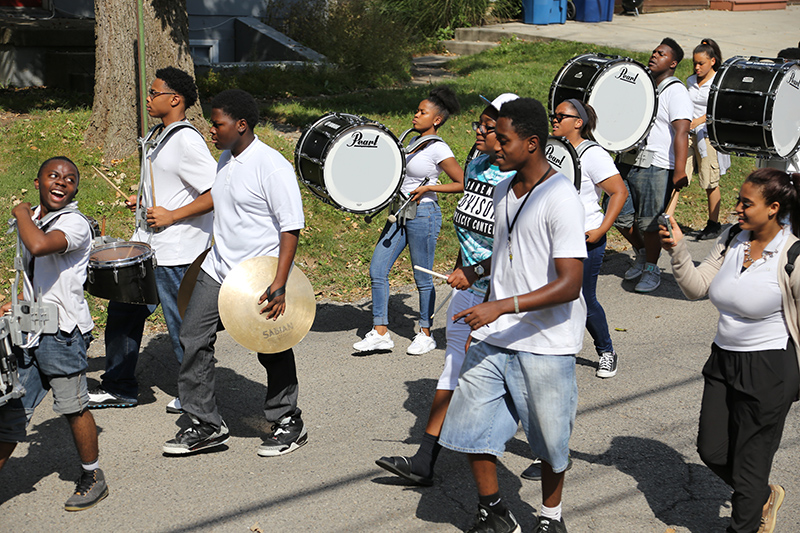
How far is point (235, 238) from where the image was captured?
4.89 metres

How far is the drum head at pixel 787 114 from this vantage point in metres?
7.27

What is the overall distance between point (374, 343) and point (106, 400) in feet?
6.84

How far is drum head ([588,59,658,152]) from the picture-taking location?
302 inches

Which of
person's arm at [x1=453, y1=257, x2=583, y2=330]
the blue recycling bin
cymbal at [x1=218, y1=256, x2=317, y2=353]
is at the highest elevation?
the blue recycling bin

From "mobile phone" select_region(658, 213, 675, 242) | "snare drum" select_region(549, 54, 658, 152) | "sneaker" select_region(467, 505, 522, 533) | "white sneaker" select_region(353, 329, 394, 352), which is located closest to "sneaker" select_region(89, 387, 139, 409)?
"white sneaker" select_region(353, 329, 394, 352)

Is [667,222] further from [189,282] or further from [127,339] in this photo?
[127,339]

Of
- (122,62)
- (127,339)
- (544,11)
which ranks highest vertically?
(544,11)

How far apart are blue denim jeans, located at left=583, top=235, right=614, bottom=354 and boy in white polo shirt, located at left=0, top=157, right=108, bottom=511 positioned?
3.43 meters

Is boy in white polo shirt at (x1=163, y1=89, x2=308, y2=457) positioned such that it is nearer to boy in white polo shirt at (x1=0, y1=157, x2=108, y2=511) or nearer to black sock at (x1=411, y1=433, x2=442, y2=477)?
boy in white polo shirt at (x1=0, y1=157, x2=108, y2=511)

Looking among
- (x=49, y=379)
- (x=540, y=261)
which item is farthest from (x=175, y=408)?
(x=540, y=261)

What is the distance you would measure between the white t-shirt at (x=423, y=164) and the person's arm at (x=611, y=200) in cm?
134

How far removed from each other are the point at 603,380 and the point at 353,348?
6.56ft

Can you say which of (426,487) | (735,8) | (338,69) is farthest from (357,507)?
(735,8)

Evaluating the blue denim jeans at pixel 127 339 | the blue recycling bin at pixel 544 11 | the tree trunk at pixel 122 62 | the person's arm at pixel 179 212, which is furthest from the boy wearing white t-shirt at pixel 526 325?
the blue recycling bin at pixel 544 11
